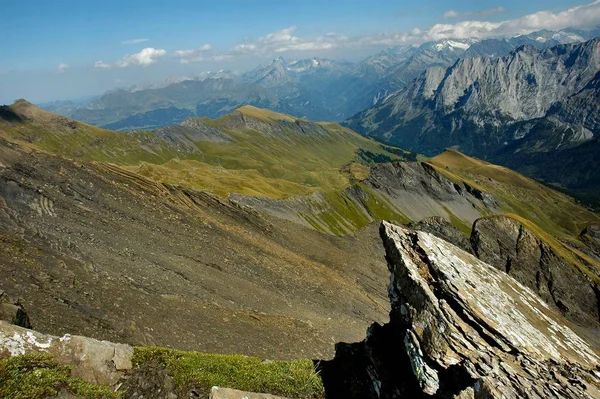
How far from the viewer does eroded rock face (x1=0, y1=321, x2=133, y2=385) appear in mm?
17672

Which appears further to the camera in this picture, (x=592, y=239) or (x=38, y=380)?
(x=592, y=239)

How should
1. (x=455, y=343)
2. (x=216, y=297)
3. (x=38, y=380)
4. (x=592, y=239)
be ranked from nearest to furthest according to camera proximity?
(x=38, y=380) < (x=455, y=343) < (x=216, y=297) < (x=592, y=239)

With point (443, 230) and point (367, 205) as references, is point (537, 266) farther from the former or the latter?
point (367, 205)

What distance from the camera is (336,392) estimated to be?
76.3 feet

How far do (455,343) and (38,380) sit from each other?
61.5 feet

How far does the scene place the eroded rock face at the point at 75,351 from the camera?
17.7 metres

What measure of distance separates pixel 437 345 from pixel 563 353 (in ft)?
26.2

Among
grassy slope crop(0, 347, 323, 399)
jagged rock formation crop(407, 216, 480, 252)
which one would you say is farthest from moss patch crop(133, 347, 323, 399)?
jagged rock formation crop(407, 216, 480, 252)

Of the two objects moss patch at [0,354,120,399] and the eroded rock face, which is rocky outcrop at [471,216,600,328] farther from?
moss patch at [0,354,120,399]

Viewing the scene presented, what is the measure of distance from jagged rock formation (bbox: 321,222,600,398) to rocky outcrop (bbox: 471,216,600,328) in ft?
272

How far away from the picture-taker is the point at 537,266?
337 feet

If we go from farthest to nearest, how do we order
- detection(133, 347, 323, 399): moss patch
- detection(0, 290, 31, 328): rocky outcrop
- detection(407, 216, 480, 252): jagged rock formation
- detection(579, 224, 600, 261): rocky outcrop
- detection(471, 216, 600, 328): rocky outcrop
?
1. detection(579, 224, 600, 261): rocky outcrop
2. detection(407, 216, 480, 252): jagged rock formation
3. detection(471, 216, 600, 328): rocky outcrop
4. detection(0, 290, 31, 328): rocky outcrop
5. detection(133, 347, 323, 399): moss patch

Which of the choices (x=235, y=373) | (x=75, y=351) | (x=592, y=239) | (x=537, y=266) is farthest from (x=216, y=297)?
(x=592, y=239)

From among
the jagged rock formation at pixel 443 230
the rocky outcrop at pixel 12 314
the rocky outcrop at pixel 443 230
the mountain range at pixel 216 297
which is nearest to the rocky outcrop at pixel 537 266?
the mountain range at pixel 216 297
